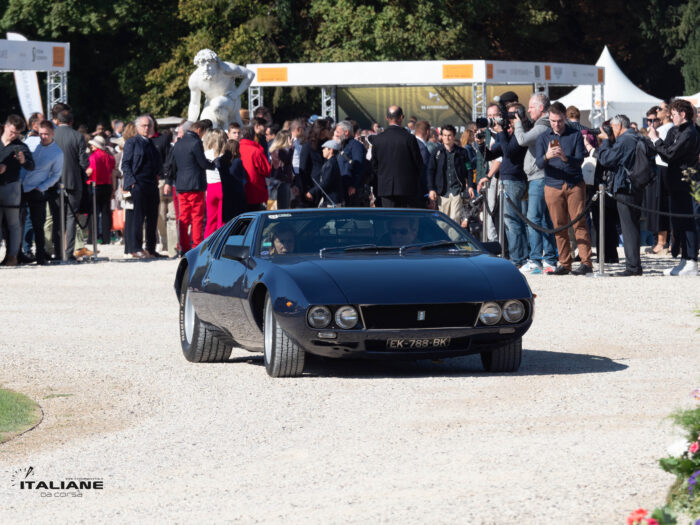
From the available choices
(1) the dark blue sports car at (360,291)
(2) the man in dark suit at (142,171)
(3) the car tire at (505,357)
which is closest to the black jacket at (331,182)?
(2) the man in dark suit at (142,171)

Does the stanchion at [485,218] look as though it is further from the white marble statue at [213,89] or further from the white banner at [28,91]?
the white banner at [28,91]

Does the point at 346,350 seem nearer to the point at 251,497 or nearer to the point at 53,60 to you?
the point at 251,497

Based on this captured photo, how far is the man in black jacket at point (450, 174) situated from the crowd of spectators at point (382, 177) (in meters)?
0.02

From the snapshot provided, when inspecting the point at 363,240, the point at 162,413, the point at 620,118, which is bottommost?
the point at 162,413

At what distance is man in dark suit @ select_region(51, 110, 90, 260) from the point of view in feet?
75.5

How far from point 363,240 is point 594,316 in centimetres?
453

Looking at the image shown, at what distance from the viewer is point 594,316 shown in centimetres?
1485

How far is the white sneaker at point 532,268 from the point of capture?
1967 cm

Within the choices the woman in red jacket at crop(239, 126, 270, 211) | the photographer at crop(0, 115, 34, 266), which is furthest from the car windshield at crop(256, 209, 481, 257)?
the photographer at crop(0, 115, 34, 266)

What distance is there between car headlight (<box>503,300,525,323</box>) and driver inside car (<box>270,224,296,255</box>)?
1727 mm

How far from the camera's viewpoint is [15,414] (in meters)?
9.41

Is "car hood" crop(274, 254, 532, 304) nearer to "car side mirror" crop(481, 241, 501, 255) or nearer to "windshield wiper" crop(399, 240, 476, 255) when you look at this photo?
"windshield wiper" crop(399, 240, 476, 255)

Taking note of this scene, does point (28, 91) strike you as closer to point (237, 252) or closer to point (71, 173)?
point (71, 173)

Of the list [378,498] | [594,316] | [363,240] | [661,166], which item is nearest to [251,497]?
[378,498]
